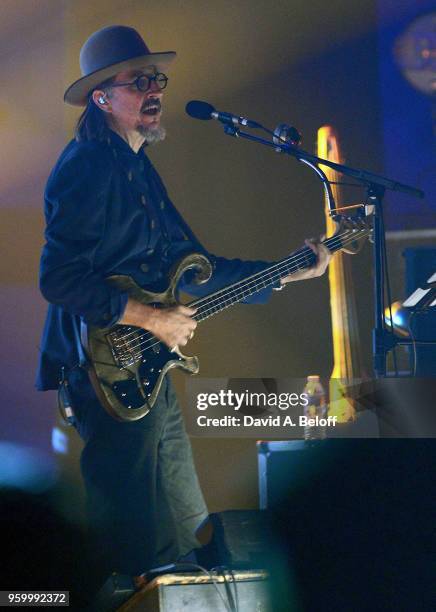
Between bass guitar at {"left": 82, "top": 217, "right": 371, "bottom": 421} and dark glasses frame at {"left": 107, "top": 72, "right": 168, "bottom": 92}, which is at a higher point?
dark glasses frame at {"left": 107, "top": 72, "right": 168, "bottom": 92}

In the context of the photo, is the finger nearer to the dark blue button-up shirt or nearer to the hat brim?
the dark blue button-up shirt

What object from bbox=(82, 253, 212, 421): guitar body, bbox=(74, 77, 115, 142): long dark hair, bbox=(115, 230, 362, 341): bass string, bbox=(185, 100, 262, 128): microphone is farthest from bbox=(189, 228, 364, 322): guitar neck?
bbox=(74, 77, 115, 142): long dark hair

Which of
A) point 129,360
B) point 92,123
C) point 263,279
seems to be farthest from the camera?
point 263,279

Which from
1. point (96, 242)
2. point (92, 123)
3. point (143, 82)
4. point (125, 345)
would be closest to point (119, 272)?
point (96, 242)

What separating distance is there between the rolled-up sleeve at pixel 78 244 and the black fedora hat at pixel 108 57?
0.32 m

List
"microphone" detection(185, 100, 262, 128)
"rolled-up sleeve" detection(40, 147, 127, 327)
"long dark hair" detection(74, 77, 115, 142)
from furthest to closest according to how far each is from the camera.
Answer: "microphone" detection(185, 100, 262, 128)
"long dark hair" detection(74, 77, 115, 142)
"rolled-up sleeve" detection(40, 147, 127, 327)

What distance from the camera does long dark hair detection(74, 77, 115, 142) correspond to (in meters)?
3.12

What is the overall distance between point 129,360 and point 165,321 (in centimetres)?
18

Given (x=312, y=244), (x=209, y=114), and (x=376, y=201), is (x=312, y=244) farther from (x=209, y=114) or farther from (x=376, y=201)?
(x=209, y=114)

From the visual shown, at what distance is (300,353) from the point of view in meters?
3.43

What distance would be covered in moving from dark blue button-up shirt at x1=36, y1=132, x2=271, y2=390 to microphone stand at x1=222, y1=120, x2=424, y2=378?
0.48m

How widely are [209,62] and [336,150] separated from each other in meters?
0.60

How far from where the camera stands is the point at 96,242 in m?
2.99

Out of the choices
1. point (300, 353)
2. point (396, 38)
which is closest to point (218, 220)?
point (300, 353)
